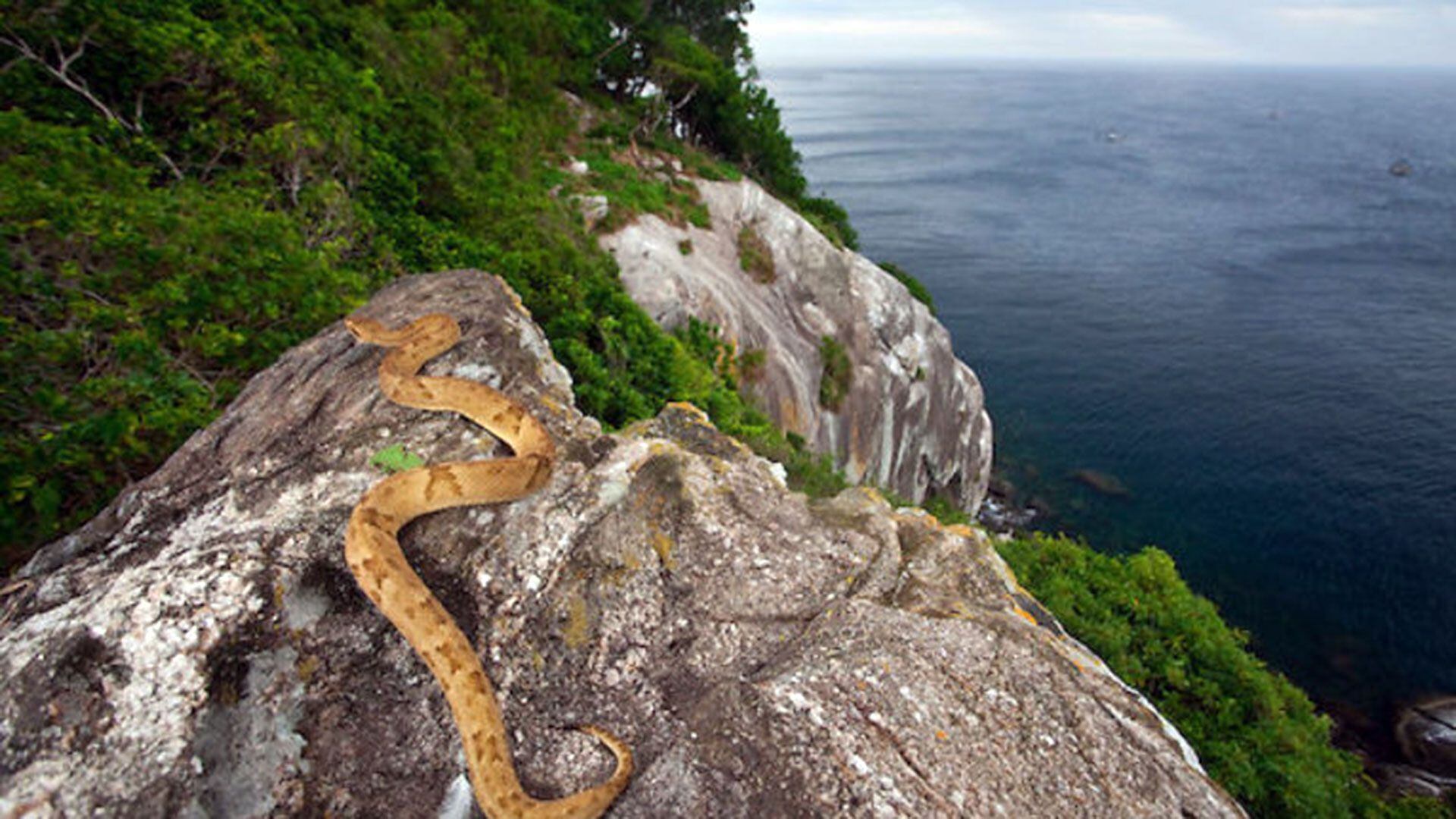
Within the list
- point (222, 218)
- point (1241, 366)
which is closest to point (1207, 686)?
point (222, 218)

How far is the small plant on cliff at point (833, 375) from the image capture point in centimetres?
2691

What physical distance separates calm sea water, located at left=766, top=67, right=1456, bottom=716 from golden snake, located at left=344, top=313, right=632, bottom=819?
114 ft

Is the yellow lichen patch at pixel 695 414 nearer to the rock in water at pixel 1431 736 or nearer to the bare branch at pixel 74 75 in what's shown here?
the bare branch at pixel 74 75

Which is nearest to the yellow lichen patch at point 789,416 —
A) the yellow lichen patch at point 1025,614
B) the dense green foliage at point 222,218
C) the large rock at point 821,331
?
A: the large rock at point 821,331

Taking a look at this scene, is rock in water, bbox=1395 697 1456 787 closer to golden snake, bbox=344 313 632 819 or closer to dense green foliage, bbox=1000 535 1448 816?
dense green foliage, bbox=1000 535 1448 816

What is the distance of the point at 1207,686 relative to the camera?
52.0 feet

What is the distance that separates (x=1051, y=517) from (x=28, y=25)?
135ft

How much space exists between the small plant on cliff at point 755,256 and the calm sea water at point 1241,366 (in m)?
22.5

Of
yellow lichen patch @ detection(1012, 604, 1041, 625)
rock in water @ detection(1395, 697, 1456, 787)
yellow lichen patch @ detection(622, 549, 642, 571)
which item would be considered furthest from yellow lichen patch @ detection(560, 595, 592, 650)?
rock in water @ detection(1395, 697, 1456, 787)

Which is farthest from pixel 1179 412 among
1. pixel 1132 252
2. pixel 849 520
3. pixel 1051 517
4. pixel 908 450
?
pixel 849 520

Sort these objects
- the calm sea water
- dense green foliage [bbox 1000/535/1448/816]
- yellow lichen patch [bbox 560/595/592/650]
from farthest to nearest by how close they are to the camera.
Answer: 1. the calm sea water
2. dense green foliage [bbox 1000/535/1448/816]
3. yellow lichen patch [bbox 560/595/592/650]

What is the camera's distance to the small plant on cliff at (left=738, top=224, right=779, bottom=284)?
2748 centimetres

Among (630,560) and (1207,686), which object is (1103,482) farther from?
(630,560)

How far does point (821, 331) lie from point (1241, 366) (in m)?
37.5
